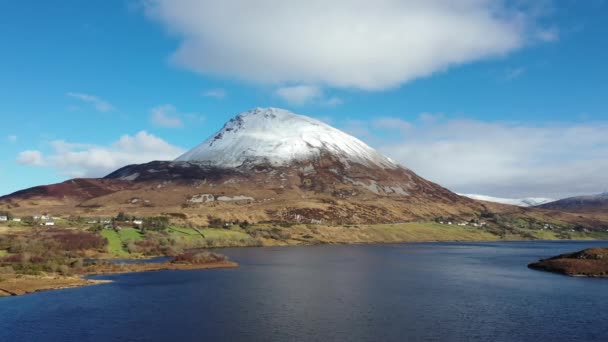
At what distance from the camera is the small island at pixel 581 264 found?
115m

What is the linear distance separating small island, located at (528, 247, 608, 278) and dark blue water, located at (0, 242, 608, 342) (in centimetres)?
1034

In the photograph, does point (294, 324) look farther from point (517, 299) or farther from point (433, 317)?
Answer: point (517, 299)

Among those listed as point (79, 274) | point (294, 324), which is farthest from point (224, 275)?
point (294, 324)

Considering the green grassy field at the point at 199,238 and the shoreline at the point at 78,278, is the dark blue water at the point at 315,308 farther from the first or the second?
the green grassy field at the point at 199,238

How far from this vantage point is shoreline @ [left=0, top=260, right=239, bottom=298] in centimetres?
8150

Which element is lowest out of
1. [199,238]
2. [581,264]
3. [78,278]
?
[78,278]

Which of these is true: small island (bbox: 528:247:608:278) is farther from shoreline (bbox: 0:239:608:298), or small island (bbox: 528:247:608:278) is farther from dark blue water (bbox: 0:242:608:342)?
dark blue water (bbox: 0:242:608:342)

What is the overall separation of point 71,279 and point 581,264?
11721 cm

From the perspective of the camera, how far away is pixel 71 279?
92562 millimetres

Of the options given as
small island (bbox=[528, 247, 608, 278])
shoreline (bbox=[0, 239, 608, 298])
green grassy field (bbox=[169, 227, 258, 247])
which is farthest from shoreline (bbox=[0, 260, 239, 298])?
small island (bbox=[528, 247, 608, 278])

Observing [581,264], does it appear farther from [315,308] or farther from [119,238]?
[119,238]

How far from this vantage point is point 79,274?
344 ft

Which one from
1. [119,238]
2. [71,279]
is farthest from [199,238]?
[71,279]

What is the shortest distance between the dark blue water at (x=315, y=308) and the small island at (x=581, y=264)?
10.3 meters
